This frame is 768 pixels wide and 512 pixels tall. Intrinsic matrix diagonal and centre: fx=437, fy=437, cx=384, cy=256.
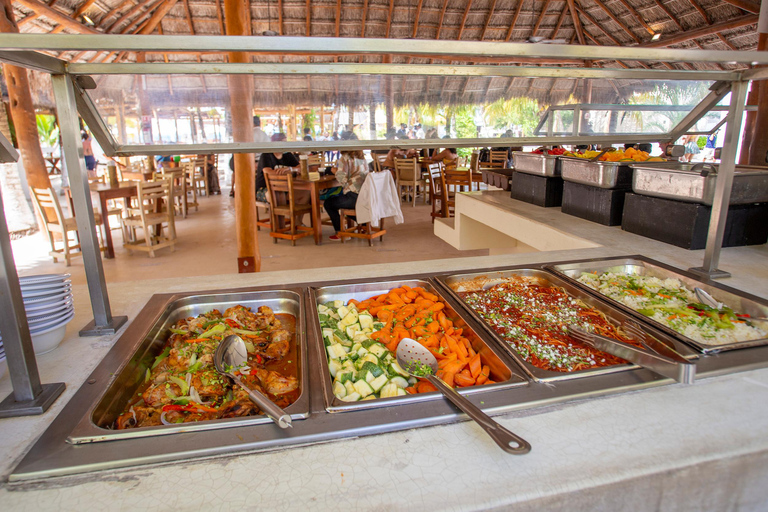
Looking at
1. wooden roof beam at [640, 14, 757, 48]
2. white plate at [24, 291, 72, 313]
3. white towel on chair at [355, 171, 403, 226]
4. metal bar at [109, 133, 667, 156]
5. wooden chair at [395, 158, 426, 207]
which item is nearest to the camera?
white plate at [24, 291, 72, 313]

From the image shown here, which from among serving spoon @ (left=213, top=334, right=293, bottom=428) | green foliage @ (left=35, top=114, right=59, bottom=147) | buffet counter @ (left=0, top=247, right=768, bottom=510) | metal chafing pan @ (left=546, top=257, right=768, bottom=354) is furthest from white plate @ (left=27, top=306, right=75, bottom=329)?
green foliage @ (left=35, top=114, right=59, bottom=147)

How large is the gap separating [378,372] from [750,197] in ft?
5.78

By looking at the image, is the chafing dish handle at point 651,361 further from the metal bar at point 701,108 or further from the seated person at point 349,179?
the seated person at point 349,179

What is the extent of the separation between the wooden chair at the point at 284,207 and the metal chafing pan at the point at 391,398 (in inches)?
159

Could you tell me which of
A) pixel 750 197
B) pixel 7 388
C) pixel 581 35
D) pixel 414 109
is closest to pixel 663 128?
pixel 750 197

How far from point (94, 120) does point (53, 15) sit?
6528 millimetres

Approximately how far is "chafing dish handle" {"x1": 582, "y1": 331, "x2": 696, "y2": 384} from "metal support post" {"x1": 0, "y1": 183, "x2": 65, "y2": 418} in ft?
3.81

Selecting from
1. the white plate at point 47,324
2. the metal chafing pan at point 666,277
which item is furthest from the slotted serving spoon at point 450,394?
the white plate at point 47,324

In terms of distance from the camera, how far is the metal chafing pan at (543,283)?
93 cm

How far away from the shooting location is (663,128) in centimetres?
193

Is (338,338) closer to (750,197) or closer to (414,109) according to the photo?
(414,109)

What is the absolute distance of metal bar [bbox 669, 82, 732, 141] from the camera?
1563mm

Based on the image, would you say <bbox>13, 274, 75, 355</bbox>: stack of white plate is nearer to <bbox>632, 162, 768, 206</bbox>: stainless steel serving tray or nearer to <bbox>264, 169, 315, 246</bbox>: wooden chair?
<bbox>632, 162, 768, 206</bbox>: stainless steel serving tray

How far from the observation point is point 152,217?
5059 mm
